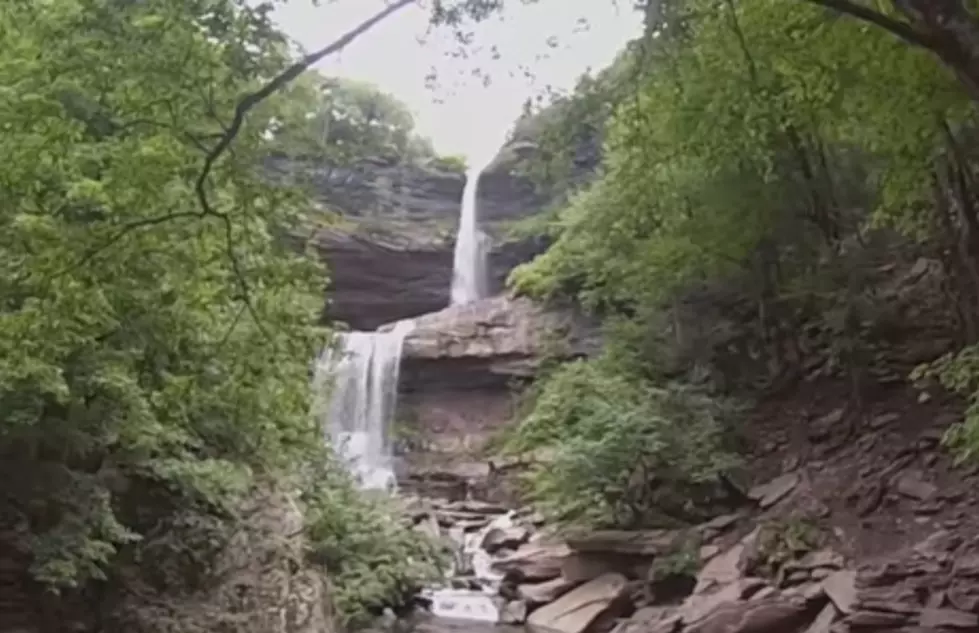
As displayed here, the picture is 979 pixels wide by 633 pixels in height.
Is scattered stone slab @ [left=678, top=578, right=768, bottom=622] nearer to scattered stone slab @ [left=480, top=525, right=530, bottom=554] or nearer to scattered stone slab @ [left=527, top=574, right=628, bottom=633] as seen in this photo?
scattered stone slab @ [left=527, top=574, right=628, bottom=633]

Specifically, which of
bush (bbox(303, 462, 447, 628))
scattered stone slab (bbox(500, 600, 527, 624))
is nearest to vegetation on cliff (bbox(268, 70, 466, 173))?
bush (bbox(303, 462, 447, 628))

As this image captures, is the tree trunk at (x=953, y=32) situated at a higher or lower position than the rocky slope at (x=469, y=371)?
higher

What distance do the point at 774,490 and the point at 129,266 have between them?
7.80 metres

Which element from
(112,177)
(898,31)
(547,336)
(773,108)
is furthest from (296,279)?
(547,336)

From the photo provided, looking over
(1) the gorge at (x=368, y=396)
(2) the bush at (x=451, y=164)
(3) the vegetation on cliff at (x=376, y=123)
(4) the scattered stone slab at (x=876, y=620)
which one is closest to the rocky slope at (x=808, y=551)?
(4) the scattered stone slab at (x=876, y=620)

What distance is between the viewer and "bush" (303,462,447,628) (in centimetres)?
1170

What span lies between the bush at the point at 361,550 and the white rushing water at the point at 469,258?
39.3 feet

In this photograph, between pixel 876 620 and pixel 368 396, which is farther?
pixel 368 396

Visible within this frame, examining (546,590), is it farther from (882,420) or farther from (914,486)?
(914,486)

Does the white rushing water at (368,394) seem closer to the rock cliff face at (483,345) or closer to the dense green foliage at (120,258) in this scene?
the rock cliff face at (483,345)

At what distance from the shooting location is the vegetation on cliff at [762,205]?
764cm

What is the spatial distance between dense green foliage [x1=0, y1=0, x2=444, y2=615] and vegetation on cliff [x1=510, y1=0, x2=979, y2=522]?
2487 mm

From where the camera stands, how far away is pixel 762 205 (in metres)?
12.8

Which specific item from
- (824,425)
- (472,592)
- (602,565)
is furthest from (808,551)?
(472,592)
